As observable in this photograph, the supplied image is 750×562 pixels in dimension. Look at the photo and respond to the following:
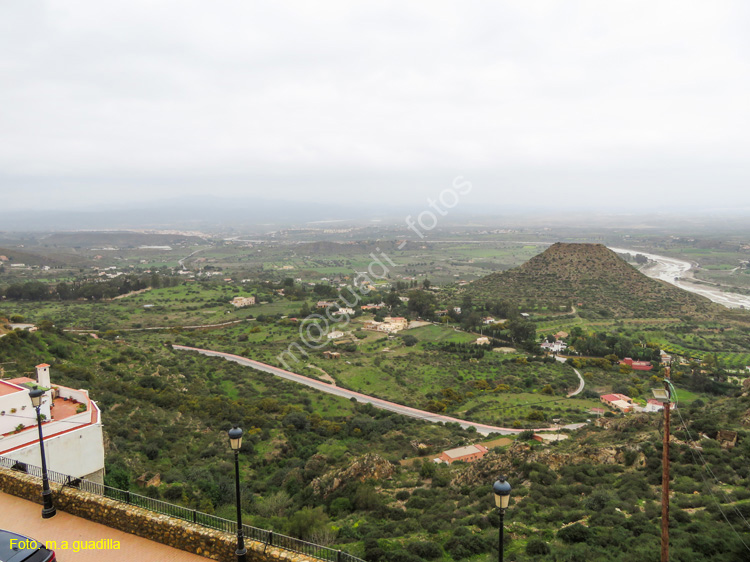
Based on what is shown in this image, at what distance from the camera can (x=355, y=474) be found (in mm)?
16500

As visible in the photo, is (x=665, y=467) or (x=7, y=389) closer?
(x=665, y=467)

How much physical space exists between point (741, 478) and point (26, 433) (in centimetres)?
1948

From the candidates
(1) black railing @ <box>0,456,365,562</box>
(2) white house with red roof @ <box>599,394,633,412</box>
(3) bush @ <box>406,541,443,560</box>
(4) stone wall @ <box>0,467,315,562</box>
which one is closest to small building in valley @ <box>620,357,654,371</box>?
Answer: (2) white house with red roof @ <box>599,394,633,412</box>

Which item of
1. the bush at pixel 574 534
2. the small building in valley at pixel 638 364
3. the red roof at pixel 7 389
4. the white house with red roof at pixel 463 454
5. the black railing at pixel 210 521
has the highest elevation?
the red roof at pixel 7 389

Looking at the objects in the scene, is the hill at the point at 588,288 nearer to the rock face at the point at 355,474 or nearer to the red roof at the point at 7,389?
the rock face at the point at 355,474

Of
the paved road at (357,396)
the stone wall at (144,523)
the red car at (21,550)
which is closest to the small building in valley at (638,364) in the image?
the paved road at (357,396)

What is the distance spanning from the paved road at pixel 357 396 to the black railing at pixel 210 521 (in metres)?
19.3

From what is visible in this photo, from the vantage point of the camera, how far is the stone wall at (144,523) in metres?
6.98

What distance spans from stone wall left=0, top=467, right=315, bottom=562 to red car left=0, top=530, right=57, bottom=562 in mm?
1322

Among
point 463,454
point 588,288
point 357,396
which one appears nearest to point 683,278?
point 588,288

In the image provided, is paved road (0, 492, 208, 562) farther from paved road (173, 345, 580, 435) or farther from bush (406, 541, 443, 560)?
paved road (173, 345, 580, 435)

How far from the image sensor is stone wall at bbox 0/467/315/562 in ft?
22.9

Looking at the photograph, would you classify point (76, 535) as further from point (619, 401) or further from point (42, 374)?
point (619, 401)

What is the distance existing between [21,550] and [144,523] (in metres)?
1.76
